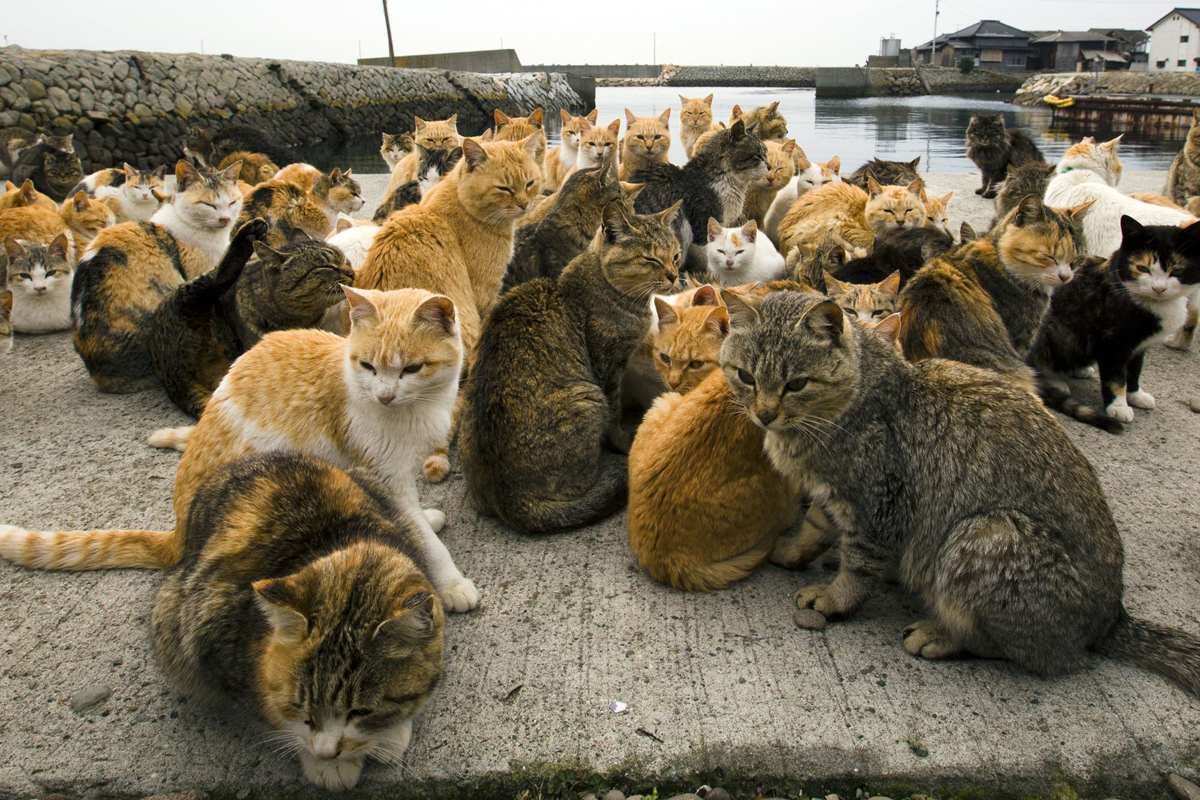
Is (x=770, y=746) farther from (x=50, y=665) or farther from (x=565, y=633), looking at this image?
(x=50, y=665)

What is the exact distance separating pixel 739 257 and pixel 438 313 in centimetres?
301

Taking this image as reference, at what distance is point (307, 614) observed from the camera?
1.82 m

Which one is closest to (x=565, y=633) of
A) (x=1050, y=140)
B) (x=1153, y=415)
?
(x=1153, y=415)

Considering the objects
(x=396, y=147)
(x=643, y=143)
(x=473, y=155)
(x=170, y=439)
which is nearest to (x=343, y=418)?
(x=170, y=439)

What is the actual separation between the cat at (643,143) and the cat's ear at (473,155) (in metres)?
3.16

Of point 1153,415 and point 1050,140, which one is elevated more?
point 1050,140

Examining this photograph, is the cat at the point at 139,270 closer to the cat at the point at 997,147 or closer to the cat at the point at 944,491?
the cat at the point at 944,491

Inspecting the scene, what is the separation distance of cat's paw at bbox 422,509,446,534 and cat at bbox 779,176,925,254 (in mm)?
3788

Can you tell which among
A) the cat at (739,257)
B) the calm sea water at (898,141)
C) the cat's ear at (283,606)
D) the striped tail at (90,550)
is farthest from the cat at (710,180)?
the calm sea water at (898,141)

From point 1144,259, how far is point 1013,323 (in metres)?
0.80

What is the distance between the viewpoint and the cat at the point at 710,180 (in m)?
5.82

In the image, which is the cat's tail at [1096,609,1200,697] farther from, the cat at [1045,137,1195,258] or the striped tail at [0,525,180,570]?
the striped tail at [0,525,180,570]

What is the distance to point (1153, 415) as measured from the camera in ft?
13.4

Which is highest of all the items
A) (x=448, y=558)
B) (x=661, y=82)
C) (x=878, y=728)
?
(x=661, y=82)
